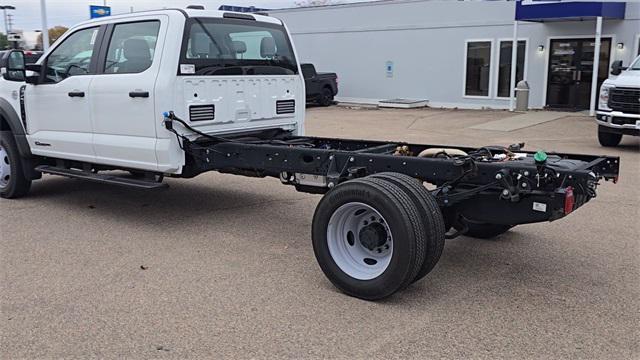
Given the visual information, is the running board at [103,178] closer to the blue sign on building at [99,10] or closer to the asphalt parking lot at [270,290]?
the asphalt parking lot at [270,290]

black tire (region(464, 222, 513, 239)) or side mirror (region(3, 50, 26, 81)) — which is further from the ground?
side mirror (region(3, 50, 26, 81))

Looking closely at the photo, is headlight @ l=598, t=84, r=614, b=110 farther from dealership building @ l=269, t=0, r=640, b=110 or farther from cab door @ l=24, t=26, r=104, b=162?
cab door @ l=24, t=26, r=104, b=162

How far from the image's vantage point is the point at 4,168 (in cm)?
791

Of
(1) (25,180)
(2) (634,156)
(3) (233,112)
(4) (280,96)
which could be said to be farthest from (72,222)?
(2) (634,156)

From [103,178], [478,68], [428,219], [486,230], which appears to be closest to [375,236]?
[428,219]

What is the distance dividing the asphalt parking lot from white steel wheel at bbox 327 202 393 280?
263 mm

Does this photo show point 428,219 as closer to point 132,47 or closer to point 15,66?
point 132,47

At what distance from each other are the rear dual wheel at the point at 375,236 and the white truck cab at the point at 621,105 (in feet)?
28.7

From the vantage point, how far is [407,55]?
24.1 meters

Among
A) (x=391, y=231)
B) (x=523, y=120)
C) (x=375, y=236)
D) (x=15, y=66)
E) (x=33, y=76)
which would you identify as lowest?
(x=523, y=120)

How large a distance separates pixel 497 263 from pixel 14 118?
19.2 feet

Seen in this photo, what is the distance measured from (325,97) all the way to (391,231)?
21.1 meters

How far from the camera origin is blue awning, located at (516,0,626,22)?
18125 mm

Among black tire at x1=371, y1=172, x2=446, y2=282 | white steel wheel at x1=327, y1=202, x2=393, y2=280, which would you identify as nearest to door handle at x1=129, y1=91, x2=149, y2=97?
white steel wheel at x1=327, y1=202, x2=393, y2=280
